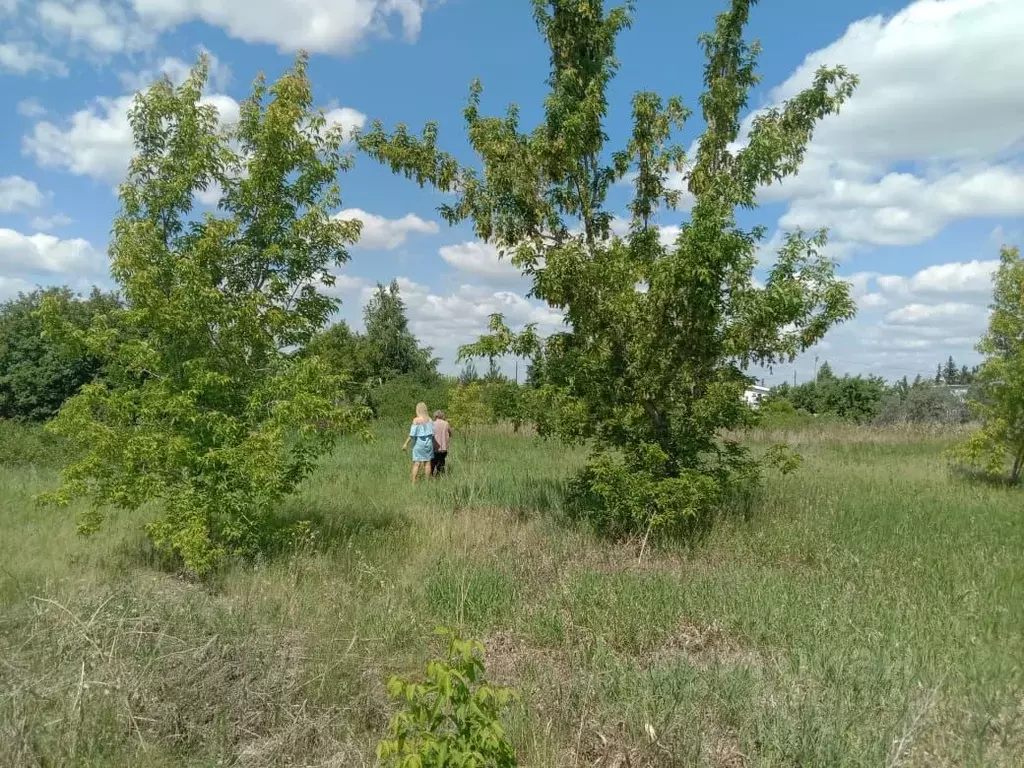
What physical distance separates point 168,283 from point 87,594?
298 centimetres

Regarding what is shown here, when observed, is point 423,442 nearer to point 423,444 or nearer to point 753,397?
point 423,444

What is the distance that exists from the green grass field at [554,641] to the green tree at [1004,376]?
463cm

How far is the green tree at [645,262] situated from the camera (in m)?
7.76

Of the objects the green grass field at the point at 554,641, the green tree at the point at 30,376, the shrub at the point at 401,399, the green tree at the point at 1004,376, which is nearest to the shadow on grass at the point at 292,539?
the green grass field at the point at 554,641

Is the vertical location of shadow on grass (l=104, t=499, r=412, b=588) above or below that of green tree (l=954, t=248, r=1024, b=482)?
below

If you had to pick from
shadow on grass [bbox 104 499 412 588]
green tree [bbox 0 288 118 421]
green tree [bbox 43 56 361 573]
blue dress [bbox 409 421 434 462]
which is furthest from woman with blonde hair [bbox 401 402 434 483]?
green tree [bbox 0 288 118 421]

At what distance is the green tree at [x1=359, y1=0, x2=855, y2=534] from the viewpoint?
7.76 m

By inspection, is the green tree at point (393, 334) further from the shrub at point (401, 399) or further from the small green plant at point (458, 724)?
the small green plant at point (458, 724)

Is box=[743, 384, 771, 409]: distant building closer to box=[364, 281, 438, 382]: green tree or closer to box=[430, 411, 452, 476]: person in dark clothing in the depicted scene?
box=[430, 411, 452, 476]: person in dark clothing

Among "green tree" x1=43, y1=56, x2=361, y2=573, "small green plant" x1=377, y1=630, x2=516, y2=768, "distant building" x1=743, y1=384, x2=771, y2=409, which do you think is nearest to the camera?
"small green plant" x1=377, y1=630, x2=516, y2=768

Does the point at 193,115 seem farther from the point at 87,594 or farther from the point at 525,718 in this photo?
the point at 525,718

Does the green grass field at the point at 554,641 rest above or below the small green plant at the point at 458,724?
below

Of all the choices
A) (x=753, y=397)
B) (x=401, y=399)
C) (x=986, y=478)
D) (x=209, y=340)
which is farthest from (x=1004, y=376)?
(x=401, y=399)

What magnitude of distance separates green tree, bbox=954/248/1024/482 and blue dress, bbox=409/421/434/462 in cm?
959
